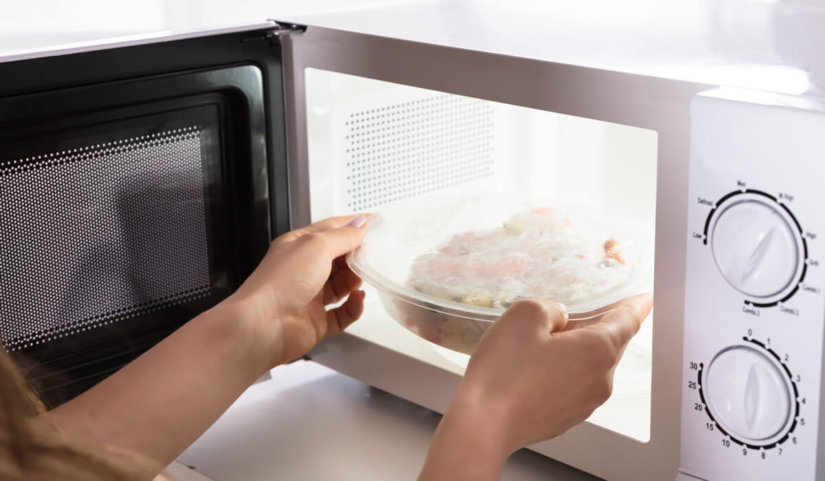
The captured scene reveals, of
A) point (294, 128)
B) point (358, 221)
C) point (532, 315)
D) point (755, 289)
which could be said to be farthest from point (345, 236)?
point (755, 289)

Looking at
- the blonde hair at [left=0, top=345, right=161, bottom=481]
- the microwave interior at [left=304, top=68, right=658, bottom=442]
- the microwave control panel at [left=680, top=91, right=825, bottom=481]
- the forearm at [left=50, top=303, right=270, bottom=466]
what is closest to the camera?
the blonde hair at [left=0, top=345, right=161, bottom=481]

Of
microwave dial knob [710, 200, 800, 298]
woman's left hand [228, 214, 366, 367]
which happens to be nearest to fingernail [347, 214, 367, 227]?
woman's left hand [228, 214, 366, 367]

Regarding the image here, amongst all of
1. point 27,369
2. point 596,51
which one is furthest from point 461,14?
point 27,369

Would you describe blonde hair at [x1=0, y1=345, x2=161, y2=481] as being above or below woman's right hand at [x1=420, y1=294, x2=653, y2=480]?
above

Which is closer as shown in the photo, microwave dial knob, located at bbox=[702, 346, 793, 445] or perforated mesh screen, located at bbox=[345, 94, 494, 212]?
microwave dial knob, located at bbox=[702, 346, 793, 445]

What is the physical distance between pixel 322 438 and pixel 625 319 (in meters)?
0.35

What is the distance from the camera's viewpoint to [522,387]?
2.04ft

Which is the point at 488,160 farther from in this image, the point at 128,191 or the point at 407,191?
the point at 128,191

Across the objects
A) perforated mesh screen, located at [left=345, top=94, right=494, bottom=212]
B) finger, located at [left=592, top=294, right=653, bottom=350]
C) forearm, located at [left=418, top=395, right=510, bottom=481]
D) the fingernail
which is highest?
perforated mesh screen, located at [left=345, top=94, right=494, bottom=212]

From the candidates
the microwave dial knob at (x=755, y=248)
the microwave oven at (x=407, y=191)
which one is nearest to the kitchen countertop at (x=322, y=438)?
the microwave oven at (x=407, y=191)

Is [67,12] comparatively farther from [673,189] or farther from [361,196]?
[673,189]

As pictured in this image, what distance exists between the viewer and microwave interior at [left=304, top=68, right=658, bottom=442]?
0.91m

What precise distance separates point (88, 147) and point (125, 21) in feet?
0.66

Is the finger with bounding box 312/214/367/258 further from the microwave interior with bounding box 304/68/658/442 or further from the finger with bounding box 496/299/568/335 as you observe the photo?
the finger with bounding box 496/299/568/335
